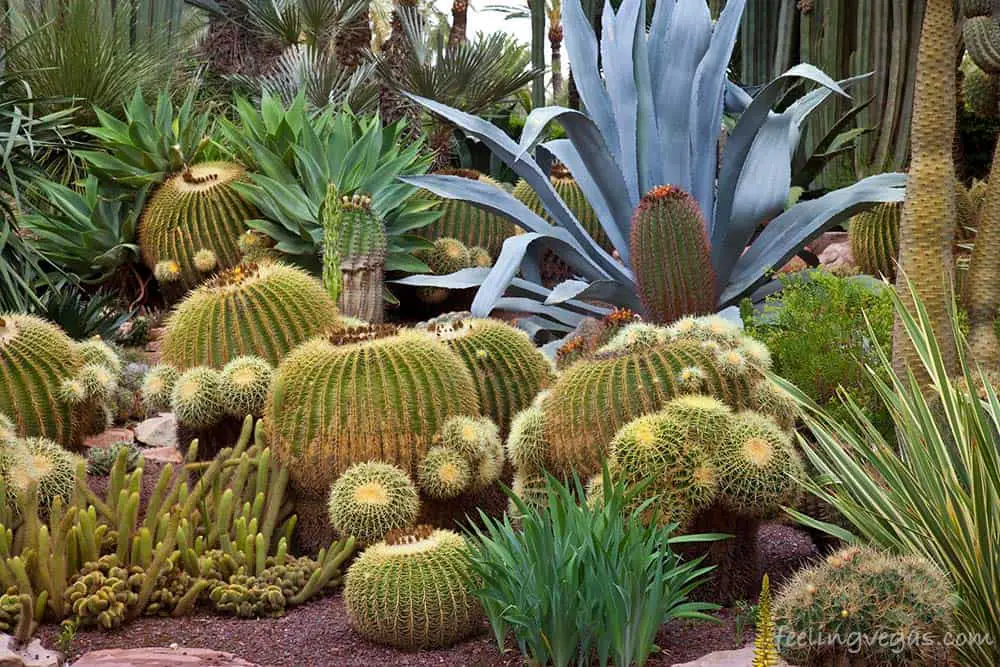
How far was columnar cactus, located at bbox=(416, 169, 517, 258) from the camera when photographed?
9.59 meters

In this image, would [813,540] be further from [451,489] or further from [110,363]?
[110,363]

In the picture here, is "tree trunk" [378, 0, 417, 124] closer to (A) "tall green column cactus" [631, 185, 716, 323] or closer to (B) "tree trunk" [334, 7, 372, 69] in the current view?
(B) "tree trunk" [334, 7, 372, 69]

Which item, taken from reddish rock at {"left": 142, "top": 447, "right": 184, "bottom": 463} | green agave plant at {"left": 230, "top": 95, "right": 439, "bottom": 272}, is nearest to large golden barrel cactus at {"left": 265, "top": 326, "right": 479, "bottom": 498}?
reddish rock at {"left": 142, "top": 447, "right": 184, "bottom": 463}

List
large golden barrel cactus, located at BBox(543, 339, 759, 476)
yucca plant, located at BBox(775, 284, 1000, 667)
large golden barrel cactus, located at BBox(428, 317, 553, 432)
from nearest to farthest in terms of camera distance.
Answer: yucca plant, located at BBox(775, 284, 1000, 667)
large golden barrel cactus, located at BBox(543, 339, 759, 476)
large golden barrel cactus, located at BBox(428, 317, 553, 432)

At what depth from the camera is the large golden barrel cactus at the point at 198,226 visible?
29.7 ft

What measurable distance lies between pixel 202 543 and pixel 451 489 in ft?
3.12

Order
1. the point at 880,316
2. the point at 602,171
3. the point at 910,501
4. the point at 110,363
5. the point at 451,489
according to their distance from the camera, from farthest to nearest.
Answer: the point at 602,171 < the point at 110,363 < the point at 880,316 < the point at 451,489 < the point at 910,501

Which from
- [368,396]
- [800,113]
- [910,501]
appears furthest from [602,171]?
[910,501]

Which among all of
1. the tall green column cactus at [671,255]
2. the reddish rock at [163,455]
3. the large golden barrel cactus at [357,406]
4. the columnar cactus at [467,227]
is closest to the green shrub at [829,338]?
the tall green column cactus at [671,255]

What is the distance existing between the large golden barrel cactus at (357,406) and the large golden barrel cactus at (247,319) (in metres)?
0.81

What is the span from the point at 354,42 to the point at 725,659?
55.7ft

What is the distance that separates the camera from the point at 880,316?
568 centimetres

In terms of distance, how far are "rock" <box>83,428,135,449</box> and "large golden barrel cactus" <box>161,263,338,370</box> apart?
2.45ft

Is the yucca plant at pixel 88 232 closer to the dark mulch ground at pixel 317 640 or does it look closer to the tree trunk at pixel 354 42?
the dark mulch ground at pixel 317 640
